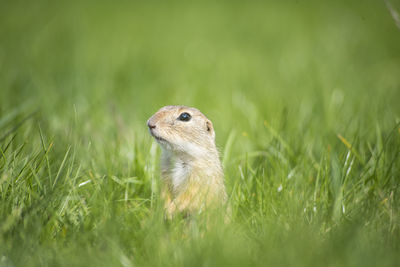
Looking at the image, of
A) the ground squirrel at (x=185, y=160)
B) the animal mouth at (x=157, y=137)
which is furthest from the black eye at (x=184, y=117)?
the animal mouth at (x=157, y=137)

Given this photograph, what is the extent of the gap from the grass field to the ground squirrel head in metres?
0.14

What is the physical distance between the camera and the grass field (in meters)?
1.96

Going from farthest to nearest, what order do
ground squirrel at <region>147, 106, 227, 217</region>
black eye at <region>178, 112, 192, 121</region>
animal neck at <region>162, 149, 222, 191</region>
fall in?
black eye at <region>178, 112, 192, 121</region> < animal neck at <region>162, 149, 222, 191</region> < ground squirrel at <region>147, 106, 227, 217</region>

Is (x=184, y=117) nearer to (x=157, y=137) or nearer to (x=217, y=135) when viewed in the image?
(x=157, y=137)

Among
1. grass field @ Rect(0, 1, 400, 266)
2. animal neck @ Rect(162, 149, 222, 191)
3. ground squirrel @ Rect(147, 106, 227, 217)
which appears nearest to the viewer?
grass field @ Rect(0, 1, 400, 266)

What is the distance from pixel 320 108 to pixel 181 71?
2.49 m

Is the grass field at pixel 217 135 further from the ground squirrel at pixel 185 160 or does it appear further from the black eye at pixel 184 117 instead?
the black eye at pixel 184 117

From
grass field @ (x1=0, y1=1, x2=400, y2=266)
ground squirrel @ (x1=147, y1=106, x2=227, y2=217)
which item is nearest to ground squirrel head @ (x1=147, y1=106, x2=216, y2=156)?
ground squirrel @ (x1=147, y1=106, x2=227, y2=217)

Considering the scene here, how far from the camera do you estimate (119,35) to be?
783 cm

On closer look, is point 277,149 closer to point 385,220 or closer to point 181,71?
point 385,220

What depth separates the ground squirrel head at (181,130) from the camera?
264 cm

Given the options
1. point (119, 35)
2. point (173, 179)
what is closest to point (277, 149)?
point (173, 179)

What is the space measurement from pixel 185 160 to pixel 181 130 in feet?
0.66

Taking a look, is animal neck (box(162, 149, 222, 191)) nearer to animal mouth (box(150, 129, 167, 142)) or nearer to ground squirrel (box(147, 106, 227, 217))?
ground squirrel (box(147, 106, 227, 217))
